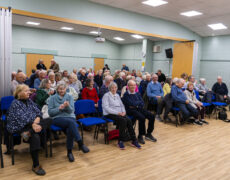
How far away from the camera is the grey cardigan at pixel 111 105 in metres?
3.90

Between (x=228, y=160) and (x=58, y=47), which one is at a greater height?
(x=58, y=47)

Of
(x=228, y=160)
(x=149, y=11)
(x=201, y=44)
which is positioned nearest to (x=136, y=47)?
(x=201, y=44)

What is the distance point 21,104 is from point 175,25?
7.88 meters

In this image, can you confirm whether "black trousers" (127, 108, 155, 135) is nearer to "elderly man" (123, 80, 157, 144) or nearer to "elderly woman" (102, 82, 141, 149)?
"elderly man" (123, 80, 157, 144)

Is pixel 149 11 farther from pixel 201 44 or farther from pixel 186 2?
pixel 201 44

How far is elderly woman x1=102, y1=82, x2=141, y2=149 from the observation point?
3734mm

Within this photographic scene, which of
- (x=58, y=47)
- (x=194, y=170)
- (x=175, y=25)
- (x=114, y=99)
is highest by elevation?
(x=175, y=25)

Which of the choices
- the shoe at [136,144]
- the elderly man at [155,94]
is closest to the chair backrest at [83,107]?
the shoe at [136,144]

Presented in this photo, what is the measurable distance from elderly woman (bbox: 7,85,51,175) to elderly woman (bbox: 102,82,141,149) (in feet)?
4.07

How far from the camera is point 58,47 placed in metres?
12.7

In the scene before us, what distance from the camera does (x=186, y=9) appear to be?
7.01 metres

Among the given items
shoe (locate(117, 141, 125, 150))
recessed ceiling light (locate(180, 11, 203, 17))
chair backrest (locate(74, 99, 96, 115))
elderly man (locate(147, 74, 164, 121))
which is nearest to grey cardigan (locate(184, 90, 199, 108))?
elderly man (locate(147, 74, 164, 121))

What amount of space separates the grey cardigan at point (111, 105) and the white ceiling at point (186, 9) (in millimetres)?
3840

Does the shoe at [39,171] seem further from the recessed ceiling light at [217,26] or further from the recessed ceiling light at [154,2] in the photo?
the recessed ceiling light at [217,26]
